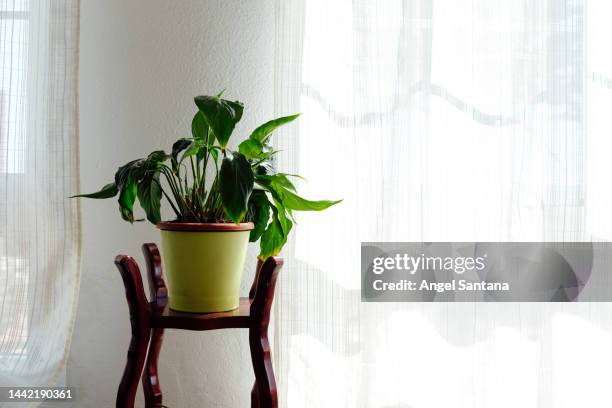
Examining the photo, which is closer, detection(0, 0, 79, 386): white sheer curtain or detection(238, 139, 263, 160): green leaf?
detection(238, 139, 263, 160): green leaf

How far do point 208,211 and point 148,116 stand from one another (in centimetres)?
58

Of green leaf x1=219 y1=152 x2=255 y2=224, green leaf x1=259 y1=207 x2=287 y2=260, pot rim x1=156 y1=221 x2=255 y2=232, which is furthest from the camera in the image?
green leaf x1=259 y1=207 x2=287 y2=260

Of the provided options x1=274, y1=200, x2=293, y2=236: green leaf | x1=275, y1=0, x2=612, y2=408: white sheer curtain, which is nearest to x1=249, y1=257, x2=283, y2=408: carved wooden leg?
x1=274, y1=200, x2=293, y2=236: green leaf

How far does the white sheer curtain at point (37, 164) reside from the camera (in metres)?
1.52

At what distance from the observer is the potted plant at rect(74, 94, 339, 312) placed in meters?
1.02

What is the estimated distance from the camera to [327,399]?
1.47 meters

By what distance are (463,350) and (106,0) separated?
1385 millimetres

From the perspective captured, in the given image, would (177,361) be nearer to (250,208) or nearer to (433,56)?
(250,208)

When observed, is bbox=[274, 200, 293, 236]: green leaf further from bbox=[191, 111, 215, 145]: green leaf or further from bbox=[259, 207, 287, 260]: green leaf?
bbox=[191, 111, 215, 145]: green leaf

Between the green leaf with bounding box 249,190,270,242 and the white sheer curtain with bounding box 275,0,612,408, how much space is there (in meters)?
0.32

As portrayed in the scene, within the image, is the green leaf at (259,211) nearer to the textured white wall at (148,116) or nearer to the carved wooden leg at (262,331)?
the carved wooden leg at (262,331)

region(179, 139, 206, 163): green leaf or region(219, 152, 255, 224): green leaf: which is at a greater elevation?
region(179, 139, 206, 163): green leaf

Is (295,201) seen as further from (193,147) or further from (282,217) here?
(193,147)

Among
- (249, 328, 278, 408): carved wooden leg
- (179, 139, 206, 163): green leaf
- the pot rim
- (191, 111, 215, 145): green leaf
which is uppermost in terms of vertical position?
(191, 111, 215, 145): green leaf
